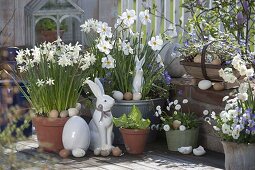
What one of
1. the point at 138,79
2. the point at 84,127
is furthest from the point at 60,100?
the point at 138,79

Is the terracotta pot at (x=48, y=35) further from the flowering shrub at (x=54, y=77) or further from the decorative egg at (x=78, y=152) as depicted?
→ the decorative egg at (x=78, y=152)

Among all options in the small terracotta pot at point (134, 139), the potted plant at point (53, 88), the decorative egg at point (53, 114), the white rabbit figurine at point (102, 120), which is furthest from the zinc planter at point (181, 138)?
the decorative egg at point (53, 114)

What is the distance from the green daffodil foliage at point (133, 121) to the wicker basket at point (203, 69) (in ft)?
1.84

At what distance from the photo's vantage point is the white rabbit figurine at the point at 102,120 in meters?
4.75

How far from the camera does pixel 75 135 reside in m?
4.71

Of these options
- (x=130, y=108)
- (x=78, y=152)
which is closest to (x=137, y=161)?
(x=78, y=152)

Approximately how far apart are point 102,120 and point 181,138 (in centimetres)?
58

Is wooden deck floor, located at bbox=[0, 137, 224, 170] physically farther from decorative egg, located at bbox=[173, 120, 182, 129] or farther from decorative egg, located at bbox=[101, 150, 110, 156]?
decorative egg, located at bbox=[173, 120, 182, 129]

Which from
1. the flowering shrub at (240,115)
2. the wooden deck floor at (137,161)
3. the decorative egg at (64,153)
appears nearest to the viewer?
the flowering shrub at (240,115)

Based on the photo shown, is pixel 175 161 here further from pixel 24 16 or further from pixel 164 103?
pixel 24 16

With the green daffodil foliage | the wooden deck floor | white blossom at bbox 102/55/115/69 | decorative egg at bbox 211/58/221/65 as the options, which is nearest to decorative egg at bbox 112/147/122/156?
the wooden deck floor

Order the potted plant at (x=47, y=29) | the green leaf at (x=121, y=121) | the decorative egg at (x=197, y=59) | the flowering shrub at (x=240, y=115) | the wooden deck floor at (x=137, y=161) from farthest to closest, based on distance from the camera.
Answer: the potted plant at (x=47, y=29)
the decorative egg at (x=197, y=59)
the green leaf at (x=121, y=121)
the wooden deck floor at (x=137, y=161)
the flowering shrub at (x=240, y=115)

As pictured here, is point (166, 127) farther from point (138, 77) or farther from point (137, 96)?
point (138, 77)

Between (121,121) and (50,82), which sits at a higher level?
(50,82)
